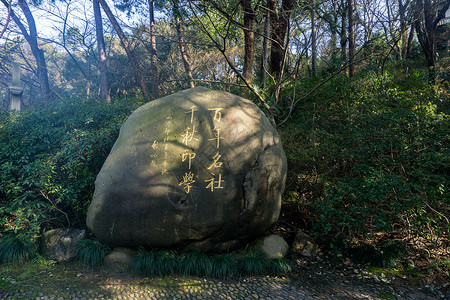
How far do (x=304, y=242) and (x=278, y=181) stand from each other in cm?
121

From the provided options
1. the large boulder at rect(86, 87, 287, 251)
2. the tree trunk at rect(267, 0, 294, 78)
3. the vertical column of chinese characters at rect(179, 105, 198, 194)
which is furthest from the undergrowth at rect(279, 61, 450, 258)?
the tree trunk at rect(267, 0, 294, 78)

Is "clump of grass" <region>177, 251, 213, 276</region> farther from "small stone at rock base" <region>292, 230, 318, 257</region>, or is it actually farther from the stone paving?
"small stone at rock base" <region>292, 230, 318, 257</region>

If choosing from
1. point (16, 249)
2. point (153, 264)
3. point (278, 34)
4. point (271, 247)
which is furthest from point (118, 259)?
point (278, 34)

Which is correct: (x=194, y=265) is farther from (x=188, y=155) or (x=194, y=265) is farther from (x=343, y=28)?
(x=343, y=28)

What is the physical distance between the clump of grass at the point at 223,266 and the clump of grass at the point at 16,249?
2.54m

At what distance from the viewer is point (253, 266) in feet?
12.7

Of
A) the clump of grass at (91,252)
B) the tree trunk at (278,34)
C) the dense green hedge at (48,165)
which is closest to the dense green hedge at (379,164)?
the tree trunk at (278,34)

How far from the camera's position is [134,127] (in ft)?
13.5

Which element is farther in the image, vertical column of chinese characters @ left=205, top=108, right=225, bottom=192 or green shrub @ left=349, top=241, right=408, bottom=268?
green shrub @ left=349, top=241, right=408, bottom=268

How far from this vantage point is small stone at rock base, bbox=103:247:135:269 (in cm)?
377

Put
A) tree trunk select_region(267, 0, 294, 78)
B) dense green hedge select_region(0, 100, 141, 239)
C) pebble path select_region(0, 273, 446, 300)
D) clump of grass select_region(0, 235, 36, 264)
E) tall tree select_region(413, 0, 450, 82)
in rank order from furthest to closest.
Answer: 1. tree trunk select_region(267, 0, 294, 78)
2. tall tree select_region(413, 0, 450, 82)
3. dense green hedge select_region(0, 100, 141, 239)
4. clump of grass select_region(0, 235, 36, 264)
5. pebble path select_region(0, 273, 446, 300)

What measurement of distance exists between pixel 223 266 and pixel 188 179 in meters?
1.27

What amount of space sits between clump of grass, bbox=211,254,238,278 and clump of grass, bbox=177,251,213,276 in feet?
0.23

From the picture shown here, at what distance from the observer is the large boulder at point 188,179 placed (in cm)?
374
